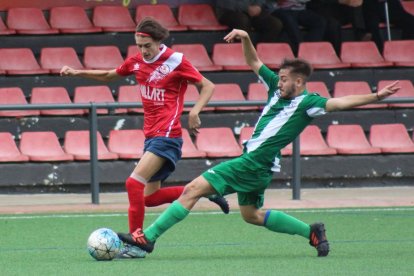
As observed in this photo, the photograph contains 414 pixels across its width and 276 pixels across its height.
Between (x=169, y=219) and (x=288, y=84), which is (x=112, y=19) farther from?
(x=169, y=219)

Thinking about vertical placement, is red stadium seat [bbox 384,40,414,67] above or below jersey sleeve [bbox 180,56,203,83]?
above

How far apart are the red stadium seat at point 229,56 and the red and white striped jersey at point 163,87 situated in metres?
6.57

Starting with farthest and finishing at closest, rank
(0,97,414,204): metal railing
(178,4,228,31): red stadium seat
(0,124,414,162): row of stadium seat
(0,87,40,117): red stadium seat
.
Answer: (178,4,228,31): red stadium seat
(0,87,40,117): red stadium seat
(0,124,414,162): row of stadium seat
(0,97,414,204): metal railing

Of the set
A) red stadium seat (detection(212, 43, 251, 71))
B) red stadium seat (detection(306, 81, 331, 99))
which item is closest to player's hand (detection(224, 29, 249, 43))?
red stadium seat (detection(306, 81, 331, 99))

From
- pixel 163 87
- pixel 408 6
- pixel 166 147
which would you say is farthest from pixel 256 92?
pixel 166 147

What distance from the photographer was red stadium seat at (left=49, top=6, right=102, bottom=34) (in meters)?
16.2

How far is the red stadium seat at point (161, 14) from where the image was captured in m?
16.7

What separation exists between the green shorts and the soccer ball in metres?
0.79

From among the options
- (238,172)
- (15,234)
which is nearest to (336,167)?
(15,234)

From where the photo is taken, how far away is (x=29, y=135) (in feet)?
47.8

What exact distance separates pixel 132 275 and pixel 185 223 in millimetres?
3528

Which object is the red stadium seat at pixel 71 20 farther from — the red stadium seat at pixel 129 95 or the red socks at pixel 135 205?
the red socks at pixel 135 205

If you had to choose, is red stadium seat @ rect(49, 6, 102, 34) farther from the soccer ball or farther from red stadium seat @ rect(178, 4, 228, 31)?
the soccer ball

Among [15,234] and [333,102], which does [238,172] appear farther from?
[15,234]
